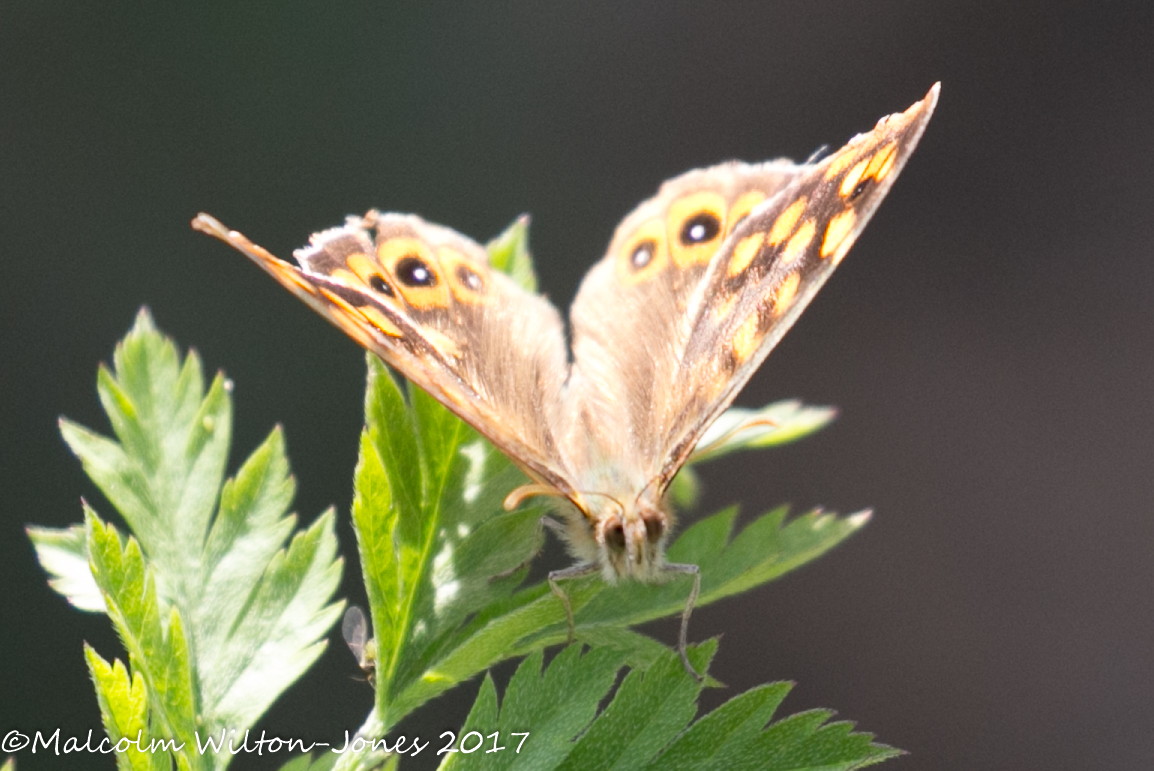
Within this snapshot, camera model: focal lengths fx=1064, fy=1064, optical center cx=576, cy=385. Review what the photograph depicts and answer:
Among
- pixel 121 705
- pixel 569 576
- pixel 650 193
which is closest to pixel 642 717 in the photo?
pixel 569 576

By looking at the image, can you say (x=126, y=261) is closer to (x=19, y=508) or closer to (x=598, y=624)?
(x=19, y=508)

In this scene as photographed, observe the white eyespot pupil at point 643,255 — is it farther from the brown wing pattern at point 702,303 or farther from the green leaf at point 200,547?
the green leaf at point 200,547

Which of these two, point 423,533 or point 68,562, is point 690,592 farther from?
point 68,562

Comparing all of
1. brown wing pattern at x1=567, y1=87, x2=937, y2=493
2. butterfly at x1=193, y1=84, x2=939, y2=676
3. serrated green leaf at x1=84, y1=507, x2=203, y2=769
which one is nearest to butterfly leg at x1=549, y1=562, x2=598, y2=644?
butterfly at x1=193, y1=84, x2=939, y2=676

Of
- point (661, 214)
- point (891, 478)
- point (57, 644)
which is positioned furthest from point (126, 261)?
point (891, 478)

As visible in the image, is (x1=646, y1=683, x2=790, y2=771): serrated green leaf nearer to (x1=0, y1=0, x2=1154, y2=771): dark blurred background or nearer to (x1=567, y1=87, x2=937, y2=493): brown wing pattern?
(x1=567, y1=87, x2=937, y2=493): brown wing pattern

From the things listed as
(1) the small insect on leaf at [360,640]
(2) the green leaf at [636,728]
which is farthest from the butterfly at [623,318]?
(1) the small insect on leaf at [360,640]
